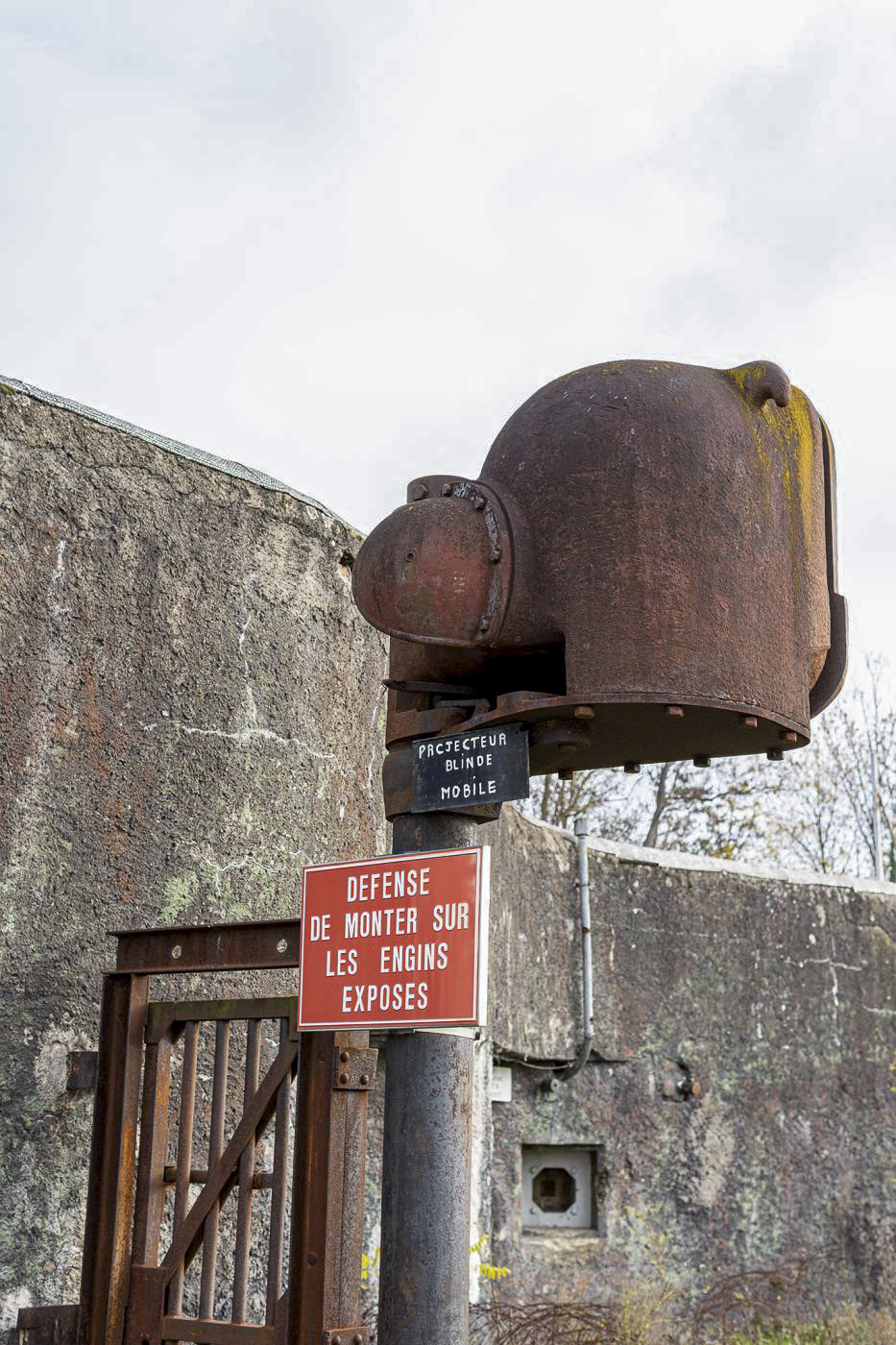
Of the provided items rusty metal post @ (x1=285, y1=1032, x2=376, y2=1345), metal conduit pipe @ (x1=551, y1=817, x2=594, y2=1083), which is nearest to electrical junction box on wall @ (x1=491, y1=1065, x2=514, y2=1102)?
metal conduit pipe @ (x1=551, y1=817, x2=594, y2=1083)

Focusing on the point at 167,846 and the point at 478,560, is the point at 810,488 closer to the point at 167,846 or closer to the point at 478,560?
the point at 478,560

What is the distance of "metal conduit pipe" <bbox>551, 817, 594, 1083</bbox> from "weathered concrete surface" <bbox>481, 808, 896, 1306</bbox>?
0.19ft

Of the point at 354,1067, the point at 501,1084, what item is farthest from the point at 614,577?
the point at 501,1084

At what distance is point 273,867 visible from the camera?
16.4ft

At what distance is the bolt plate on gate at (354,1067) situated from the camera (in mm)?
3438

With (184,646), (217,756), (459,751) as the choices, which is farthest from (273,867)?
(459,751)

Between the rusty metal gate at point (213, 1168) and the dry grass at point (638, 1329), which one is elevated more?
the rusty metal gate at point (213, 1168)

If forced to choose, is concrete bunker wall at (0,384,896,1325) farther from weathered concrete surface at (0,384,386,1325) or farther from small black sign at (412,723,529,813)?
small black sign at (412,723,529,813)

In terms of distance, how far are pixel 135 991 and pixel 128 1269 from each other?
2.30 ft

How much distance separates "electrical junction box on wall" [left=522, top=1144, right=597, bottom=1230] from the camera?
843 centimetres

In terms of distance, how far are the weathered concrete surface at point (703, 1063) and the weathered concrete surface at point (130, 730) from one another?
2534mm

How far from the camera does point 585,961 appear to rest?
849cm

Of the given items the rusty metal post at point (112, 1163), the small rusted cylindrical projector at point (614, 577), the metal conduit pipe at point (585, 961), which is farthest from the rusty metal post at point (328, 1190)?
the metal conduit pipe at point (585, 961)

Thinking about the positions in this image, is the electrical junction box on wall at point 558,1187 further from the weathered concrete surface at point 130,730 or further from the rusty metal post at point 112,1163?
the rusty metal post at point 112,1163
